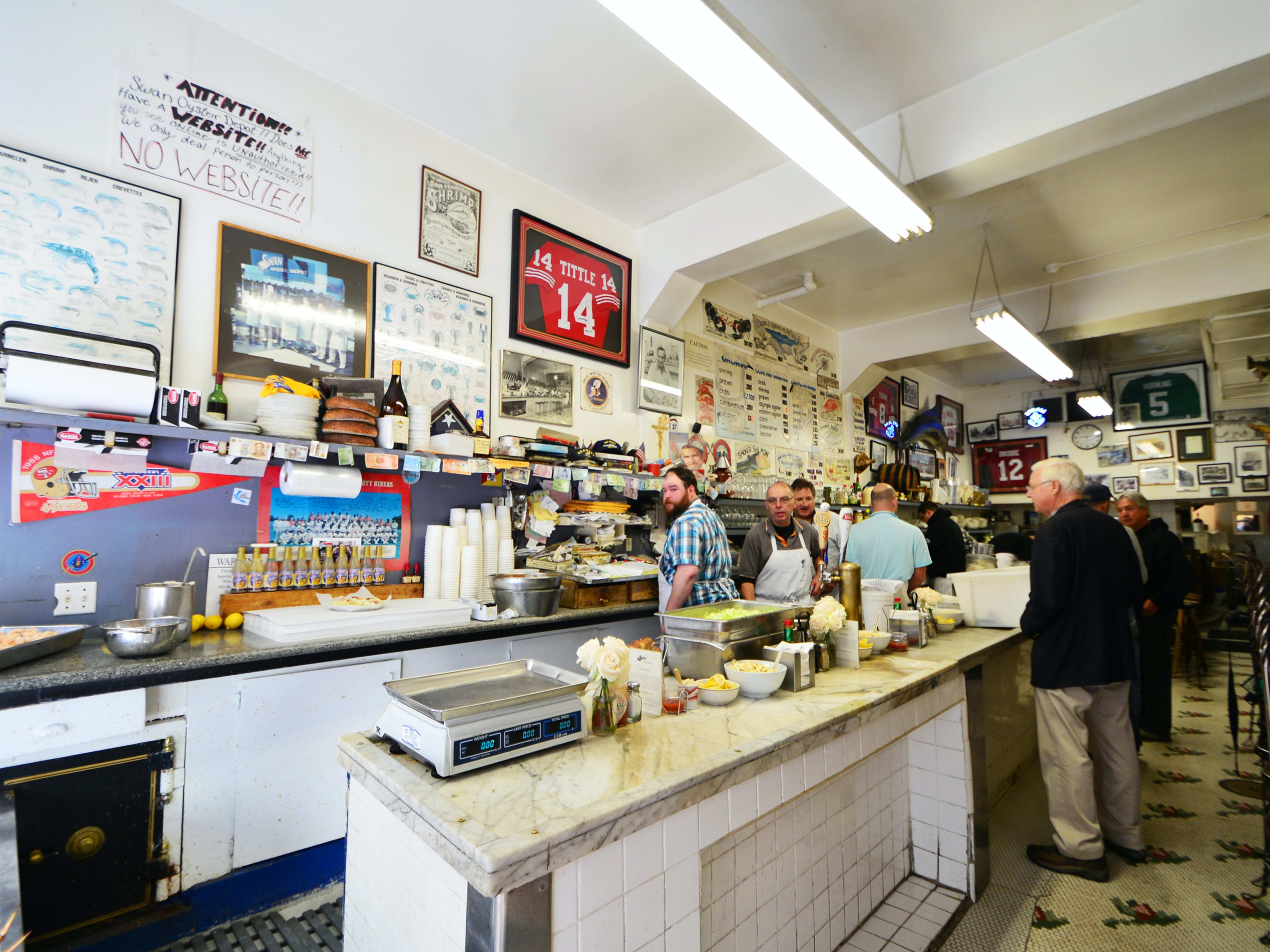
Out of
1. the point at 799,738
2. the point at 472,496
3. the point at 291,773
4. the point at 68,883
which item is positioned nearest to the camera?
the point at 799,738

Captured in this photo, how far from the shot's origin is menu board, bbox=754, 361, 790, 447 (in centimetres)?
595

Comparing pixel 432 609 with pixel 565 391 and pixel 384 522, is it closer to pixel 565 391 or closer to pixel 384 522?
pixel 384 522

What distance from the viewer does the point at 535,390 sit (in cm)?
416

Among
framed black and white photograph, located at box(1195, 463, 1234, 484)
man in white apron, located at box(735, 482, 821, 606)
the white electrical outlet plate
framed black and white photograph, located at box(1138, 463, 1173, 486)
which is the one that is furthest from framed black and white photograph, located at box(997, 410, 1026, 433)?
the white electrical outlet plate

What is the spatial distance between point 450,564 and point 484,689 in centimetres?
191

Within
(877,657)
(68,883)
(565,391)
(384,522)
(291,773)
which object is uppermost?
(565,391)

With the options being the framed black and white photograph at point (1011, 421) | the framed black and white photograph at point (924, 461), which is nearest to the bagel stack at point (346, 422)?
the framed black and white photograph at point (924, 461)

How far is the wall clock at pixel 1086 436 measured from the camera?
8.67 metres

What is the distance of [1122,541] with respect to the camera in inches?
110

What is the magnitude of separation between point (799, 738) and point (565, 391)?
3136 millimetres

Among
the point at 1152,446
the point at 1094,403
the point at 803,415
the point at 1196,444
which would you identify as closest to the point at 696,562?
the point at 803,415

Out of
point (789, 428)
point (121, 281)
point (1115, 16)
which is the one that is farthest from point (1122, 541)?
point (121, 281)

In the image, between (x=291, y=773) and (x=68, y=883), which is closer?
(x=68, y=883)

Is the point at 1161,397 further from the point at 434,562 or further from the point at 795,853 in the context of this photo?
the point at 434,562
